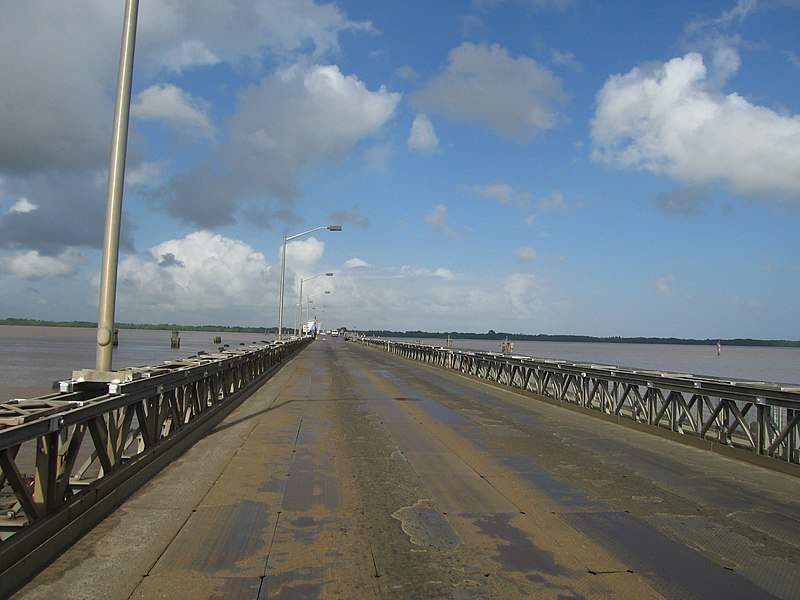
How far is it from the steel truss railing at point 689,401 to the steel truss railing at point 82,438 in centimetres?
885

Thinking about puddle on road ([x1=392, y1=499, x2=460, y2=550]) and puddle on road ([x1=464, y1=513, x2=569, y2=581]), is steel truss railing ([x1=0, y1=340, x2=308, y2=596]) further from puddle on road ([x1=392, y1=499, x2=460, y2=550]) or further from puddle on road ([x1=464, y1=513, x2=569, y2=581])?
puddle on road ([x1=464, y1=513, x2=569, y2=581])

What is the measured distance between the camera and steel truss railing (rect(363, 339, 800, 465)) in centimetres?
975

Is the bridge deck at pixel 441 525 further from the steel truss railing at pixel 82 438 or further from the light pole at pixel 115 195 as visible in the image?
the light pole at pixel 115 195

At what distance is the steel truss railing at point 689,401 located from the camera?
9750 millimetres

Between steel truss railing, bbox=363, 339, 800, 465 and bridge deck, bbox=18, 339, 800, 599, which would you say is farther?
steel truss railing, bbox=363, 339, 800, 465

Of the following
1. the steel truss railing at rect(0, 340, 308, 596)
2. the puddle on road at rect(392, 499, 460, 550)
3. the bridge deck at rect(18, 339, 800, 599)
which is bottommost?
the bridge deck at rect(18, 339, 800, 599)

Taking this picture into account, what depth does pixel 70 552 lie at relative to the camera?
5523 mm

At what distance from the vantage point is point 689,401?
13.0m

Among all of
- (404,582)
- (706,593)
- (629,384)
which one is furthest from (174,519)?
(629,384)

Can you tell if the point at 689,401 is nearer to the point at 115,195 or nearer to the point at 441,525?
the point at 441,525

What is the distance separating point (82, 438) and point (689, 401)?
11029 mm

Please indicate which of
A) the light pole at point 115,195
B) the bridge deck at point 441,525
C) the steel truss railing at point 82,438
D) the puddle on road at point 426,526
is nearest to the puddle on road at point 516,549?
the bridge deck at point 441,525

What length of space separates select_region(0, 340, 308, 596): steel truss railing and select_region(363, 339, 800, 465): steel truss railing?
8.85 metres

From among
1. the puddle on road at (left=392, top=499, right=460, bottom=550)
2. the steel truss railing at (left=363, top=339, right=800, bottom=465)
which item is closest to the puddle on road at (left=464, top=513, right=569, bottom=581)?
the puddle on road at (left=392, top=499, right=460, bottom=550)
